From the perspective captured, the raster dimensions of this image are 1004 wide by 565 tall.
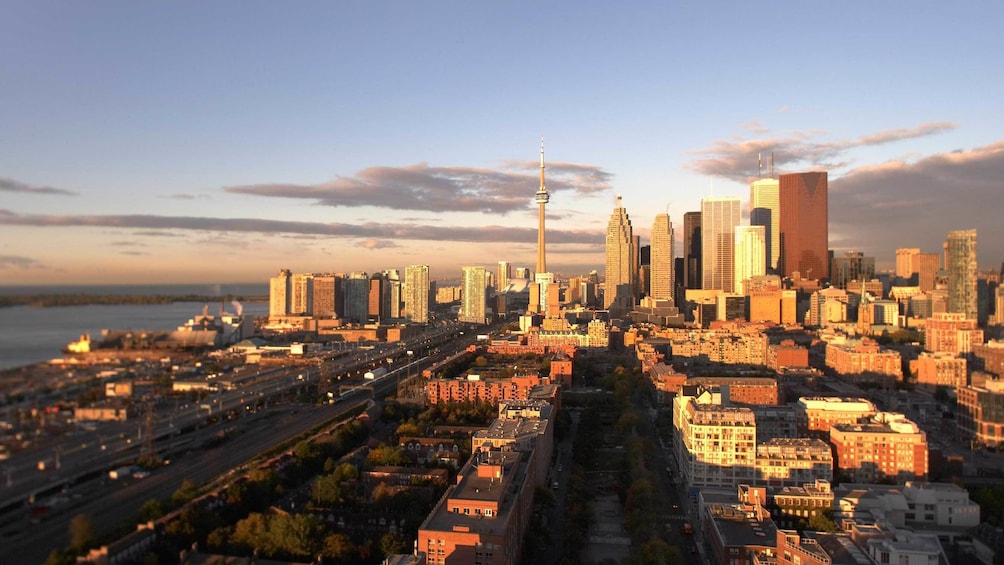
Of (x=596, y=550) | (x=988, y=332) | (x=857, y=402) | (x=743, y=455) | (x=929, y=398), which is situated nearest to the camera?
(x=596, y=550)

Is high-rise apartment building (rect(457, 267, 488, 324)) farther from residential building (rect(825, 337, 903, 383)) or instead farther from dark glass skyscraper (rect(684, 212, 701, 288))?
residential building (rect(825, 337, 903, 383))

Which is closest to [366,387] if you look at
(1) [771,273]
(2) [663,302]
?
(2) [663,302]

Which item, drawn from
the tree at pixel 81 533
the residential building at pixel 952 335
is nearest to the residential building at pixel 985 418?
the residential building at pixel 952 335

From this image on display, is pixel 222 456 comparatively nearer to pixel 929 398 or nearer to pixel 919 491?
pixel 919 491

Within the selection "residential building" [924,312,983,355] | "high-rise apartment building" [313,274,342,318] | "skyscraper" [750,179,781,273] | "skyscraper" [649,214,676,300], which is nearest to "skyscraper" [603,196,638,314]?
"skyscraper" [649,214,676,300]

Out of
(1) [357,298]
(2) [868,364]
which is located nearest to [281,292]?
(1) [357,298]

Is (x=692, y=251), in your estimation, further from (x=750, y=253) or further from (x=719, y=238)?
(x=750, y=253)
